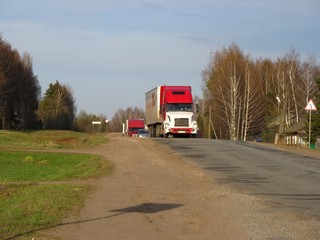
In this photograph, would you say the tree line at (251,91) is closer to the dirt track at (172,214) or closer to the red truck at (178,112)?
the red truck at (178,112)

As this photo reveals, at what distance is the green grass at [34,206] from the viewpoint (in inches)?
367

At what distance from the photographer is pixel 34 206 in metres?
A: 11.4

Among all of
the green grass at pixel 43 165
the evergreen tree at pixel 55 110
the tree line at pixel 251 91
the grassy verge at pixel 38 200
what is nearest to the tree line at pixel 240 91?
the tree line at pixel 251 91

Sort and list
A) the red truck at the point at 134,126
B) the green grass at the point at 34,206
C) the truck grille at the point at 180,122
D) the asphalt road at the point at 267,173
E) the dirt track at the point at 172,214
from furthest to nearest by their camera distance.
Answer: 1. the red truck at the point at 134,126
2. the truck grille at the point at 180,122
3. the asphalt road at the point at 267,173
4. the green grass at the point at 34,206
5. the dirt track at the point at 172,214

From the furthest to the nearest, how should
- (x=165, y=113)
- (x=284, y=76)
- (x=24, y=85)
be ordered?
(x=24, y=85), (x=284, y=76), (x=165, y=113)

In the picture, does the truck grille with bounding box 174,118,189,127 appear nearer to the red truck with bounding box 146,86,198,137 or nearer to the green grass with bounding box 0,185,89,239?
the red truck with bounding box 146,86,198,137

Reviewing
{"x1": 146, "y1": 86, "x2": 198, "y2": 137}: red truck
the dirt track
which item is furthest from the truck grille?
the dirt track

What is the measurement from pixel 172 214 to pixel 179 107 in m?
30.6

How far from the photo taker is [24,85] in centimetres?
9106

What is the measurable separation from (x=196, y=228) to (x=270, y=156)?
53.3 ft

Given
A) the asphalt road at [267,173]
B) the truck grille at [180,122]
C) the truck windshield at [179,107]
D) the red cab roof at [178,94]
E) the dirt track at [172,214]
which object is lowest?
the dirt track at [172,214]

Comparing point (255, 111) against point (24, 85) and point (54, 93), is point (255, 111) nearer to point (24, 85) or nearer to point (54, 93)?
point (24, 85)

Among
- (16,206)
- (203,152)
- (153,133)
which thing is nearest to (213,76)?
(153,133)

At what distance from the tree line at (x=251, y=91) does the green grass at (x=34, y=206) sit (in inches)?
2189
